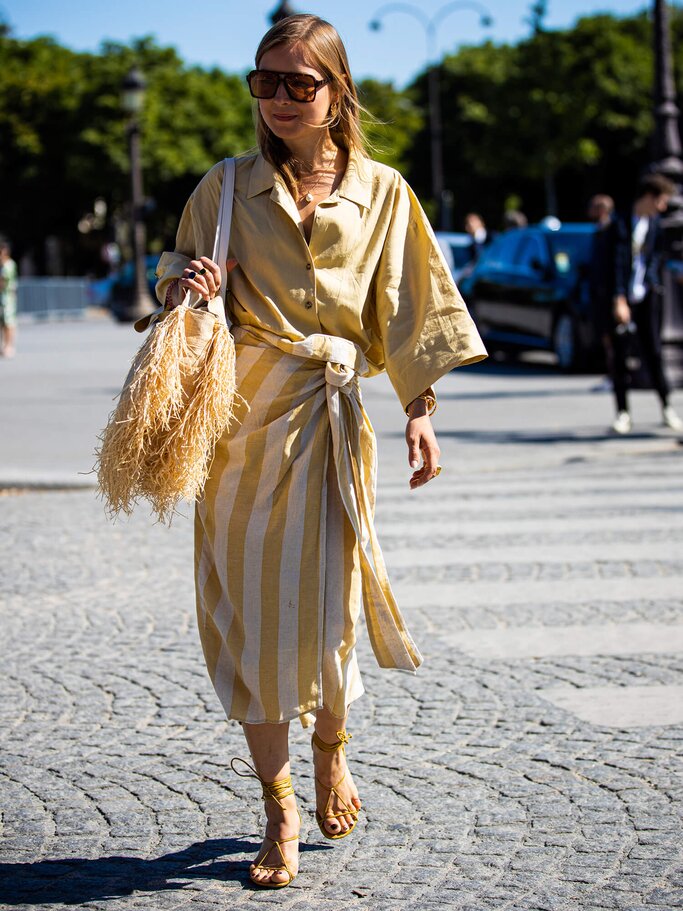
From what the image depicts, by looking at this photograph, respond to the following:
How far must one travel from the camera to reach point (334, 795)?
11.5ft

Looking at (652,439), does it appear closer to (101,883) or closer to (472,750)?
(472,750)

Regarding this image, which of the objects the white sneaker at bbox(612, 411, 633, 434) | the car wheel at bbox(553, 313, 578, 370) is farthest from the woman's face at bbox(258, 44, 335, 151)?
the car wheel at bbox(553, 313, 578, 370)

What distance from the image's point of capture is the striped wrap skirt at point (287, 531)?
332 cm

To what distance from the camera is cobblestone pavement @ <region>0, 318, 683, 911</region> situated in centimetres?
328

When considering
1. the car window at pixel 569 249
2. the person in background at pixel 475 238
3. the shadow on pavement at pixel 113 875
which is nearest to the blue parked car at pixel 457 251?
the person in background at pixel 475 238

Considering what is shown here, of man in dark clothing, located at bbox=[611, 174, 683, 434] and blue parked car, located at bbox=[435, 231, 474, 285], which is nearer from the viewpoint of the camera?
man in dark clothing, located at bbox=[611, 174, 683, 434]

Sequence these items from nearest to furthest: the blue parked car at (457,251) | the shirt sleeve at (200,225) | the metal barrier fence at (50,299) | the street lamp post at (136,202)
A: the shirt sleeve at (200,225), the blue parked car at (457,251), the street lamp post at (136,202), the metal barrier fence at (50,299)

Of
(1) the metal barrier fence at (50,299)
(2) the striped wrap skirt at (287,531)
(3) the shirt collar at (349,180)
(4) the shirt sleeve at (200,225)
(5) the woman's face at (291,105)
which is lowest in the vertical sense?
(1) the metal barrier fence at (50,299)

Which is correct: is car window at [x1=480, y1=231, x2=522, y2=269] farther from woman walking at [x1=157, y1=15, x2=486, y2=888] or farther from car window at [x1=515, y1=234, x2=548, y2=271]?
woman walking at [x1=157, y1=15, x2=486, y2=888]

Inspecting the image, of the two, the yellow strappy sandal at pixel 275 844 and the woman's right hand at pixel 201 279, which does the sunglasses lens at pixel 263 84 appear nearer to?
the woman's right hand at pixel 201 279

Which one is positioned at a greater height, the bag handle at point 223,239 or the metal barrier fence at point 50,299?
the bag handle at point 223,239

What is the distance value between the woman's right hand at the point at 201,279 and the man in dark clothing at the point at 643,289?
802 cm

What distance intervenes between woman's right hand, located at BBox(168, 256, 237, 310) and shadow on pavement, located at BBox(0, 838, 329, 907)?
1.29 metres

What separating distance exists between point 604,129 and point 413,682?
181 ft
